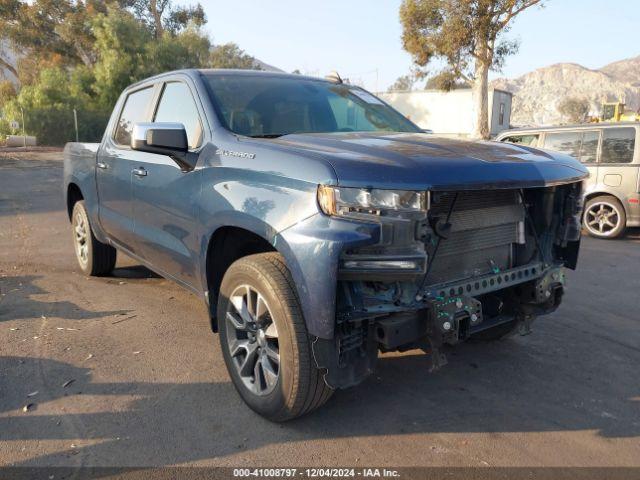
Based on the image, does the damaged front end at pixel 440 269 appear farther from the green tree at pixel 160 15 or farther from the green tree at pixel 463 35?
the green tree at pixel 160 15

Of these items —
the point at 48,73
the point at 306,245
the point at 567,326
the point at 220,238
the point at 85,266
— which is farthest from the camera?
the point at 48,73

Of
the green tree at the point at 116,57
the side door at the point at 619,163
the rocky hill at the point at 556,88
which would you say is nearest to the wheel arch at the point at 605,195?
the side door at the point at 619,163

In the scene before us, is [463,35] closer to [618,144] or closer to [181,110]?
[618,144]

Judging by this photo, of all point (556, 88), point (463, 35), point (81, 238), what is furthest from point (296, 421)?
point (556, 88)

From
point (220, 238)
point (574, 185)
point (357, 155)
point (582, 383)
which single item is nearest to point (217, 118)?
point (220, 238)

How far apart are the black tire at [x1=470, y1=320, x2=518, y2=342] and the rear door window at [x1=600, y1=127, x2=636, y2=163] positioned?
233 inches

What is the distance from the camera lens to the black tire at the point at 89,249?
5555 mm

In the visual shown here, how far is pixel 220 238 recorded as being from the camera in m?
3.23

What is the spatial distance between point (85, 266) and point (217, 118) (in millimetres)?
3310

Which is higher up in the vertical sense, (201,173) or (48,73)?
(48,73)

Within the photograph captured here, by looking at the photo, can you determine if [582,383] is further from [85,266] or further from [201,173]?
[85,266]

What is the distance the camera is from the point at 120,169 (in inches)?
174

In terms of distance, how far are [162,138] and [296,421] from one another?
1814 millimetres

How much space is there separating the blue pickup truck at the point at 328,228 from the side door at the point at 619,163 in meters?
5.84
